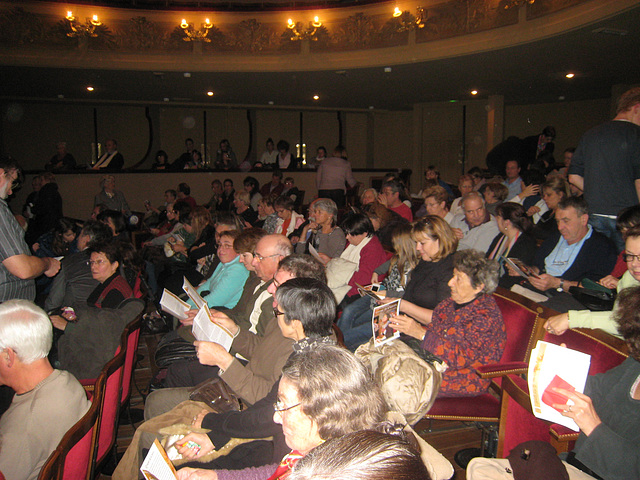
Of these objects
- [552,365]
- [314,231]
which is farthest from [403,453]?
[314,231]

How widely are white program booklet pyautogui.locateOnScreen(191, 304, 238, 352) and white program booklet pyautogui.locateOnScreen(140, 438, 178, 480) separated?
0.79 meters

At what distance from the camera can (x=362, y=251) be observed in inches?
179

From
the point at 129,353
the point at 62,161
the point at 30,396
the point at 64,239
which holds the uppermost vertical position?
the point at 62,161

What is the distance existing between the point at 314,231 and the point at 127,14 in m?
7.71

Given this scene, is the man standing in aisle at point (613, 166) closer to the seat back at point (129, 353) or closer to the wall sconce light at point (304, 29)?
the seat back at point (129, 353)

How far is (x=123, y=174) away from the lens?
36.6 feet

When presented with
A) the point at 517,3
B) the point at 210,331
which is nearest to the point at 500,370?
the point at 210,331

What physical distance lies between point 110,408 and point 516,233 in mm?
3401

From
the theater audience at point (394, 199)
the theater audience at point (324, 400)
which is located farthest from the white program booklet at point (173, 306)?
the theater audience at point (394, 199)

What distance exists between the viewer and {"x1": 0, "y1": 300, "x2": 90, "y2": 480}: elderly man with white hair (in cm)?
172

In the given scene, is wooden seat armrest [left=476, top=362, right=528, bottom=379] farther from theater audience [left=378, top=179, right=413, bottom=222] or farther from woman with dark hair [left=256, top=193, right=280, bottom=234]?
woman with dark hair [left=256, top=193, right=280, bottom=234]

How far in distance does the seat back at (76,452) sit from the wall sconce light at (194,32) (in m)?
9.71

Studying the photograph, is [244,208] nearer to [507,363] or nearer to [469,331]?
[469,331]

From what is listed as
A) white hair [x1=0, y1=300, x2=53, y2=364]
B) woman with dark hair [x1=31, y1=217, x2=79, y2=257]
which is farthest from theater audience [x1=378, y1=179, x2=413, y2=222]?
white hair [x1=0, y1=300, x2=53, y2=364]
